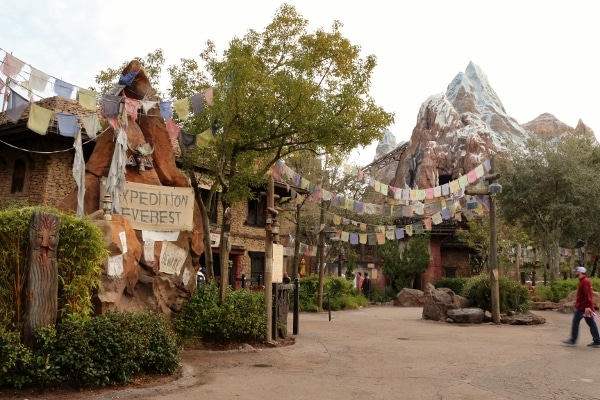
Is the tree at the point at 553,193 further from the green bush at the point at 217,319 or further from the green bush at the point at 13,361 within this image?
the green bush at the point at 13,361

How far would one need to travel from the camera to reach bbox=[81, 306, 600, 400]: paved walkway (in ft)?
22.1

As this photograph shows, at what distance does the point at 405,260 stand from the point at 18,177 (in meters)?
25.8

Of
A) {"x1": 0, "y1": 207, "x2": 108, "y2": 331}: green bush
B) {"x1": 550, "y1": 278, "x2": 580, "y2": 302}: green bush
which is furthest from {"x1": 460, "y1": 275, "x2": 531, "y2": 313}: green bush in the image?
{"x1": 0, "y1": 207, "x2": 108, "y2": 331}: green bush

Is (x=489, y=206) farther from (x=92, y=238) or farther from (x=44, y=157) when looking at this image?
(x=44, y=157)

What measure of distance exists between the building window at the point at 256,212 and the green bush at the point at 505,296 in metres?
13.8

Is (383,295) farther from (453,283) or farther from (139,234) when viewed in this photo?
(139,234)

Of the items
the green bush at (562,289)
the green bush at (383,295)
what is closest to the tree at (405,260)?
the green bush at (383,295)

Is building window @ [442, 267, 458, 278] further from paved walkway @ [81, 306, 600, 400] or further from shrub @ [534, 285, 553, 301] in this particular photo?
paved walkway @ [81, 306, 600, 400]

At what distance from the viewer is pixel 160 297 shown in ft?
33.0

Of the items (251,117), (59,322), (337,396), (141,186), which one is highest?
(251,117)

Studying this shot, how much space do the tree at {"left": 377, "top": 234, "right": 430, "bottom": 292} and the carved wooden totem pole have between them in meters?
32.1

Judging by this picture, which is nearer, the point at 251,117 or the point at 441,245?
the point at 251,117

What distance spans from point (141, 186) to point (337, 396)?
6.03 m

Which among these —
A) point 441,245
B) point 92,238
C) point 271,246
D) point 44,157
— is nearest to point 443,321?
point 271,246
